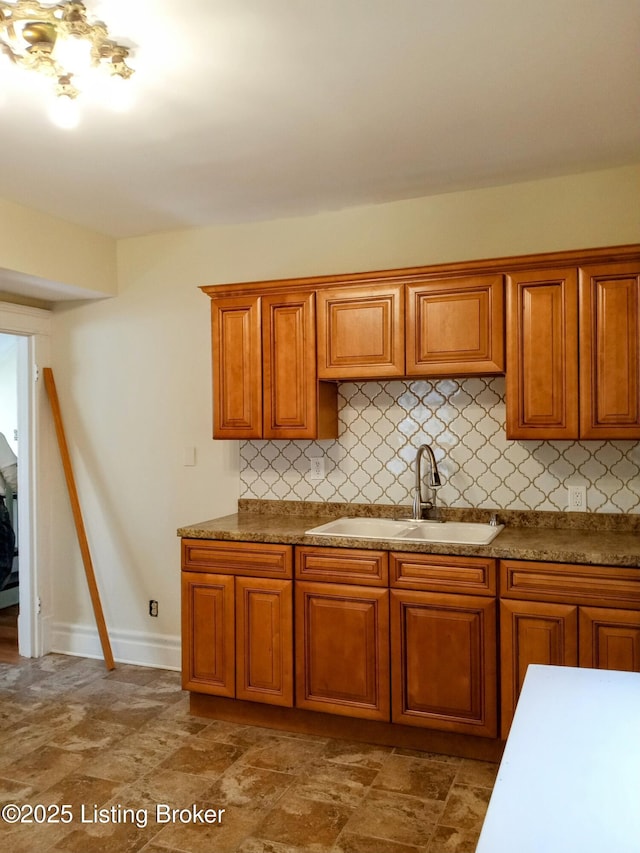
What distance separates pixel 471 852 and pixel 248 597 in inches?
56.0

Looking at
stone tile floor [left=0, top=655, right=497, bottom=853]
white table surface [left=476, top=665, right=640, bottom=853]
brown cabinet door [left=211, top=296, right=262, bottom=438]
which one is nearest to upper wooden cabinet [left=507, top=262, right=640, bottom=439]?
brown cabinet door [left=211, top=296, right=262, bottom=438]

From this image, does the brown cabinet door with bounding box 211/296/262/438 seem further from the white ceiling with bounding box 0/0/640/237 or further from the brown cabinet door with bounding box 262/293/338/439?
the white ceiling with bounding box 0/0/640/237

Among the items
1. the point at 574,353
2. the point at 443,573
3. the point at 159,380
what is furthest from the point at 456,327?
the point at 159,380

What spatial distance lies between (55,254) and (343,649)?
2619mm

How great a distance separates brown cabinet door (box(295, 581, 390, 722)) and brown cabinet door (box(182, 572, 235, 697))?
1.16 ft

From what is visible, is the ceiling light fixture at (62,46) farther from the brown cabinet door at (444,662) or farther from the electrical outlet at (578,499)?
the electrical outlet at (578,499)

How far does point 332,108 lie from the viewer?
8.36 ft

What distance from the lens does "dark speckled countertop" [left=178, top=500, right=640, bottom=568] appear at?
275 cm

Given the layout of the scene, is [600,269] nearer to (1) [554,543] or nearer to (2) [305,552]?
(1) [554,543]

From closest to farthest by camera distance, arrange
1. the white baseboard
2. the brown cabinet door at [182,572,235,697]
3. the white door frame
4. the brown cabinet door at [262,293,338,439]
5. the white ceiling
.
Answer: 1. the white ceiling
2. the brown cabinet door at [182,572,235,697]
3. the brown cabinet door at [262,293,338,439]
4. the white baseboard
5. the white door frame

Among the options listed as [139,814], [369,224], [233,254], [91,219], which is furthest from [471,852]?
[91,219]

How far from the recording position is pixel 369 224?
3.67 m

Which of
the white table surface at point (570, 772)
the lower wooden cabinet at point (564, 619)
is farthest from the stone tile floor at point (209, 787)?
the white table surface at point (570, 772)

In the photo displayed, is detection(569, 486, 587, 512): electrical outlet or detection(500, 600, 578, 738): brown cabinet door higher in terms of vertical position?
detection(569, 486, 587, 512): electrical outlet
